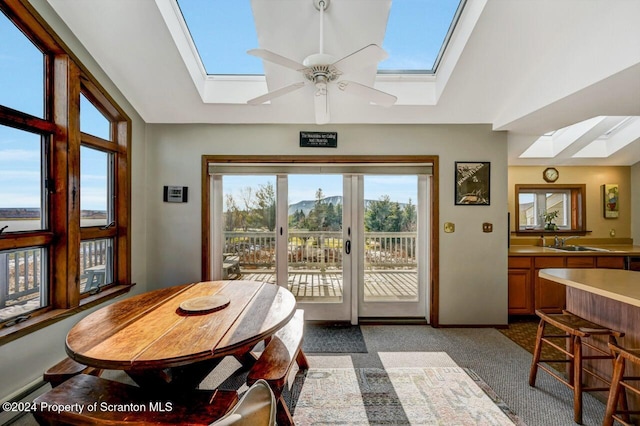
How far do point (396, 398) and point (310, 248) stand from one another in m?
1.86

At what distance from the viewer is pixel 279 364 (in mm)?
1687

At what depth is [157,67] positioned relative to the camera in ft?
8.40

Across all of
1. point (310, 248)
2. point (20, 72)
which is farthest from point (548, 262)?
point (20, 72)

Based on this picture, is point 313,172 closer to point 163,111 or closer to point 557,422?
point 163,111

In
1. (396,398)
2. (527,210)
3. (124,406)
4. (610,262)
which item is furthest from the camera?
(527,210)

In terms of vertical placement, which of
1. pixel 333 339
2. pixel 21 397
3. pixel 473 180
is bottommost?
pixel 333 339

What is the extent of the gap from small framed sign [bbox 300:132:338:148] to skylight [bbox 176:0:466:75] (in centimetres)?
79

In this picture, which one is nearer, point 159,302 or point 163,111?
point 159,302

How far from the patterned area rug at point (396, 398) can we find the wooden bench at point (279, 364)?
274 mm

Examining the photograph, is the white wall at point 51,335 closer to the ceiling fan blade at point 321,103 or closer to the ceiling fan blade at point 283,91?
the ceiling fan blade at point 283,91

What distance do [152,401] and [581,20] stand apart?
3.50 metres

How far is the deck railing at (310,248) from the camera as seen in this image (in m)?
3.55

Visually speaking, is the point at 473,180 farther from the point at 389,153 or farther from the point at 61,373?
the point at 61,373

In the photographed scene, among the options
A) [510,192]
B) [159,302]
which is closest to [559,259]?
[510,192]
